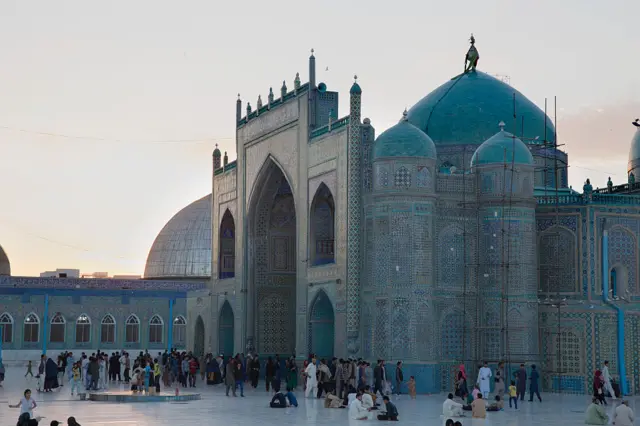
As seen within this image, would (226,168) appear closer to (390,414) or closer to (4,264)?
(4,264)

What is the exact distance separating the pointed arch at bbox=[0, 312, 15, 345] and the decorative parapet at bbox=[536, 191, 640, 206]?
3097 centimetres

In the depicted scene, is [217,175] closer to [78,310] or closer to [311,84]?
[311,84]

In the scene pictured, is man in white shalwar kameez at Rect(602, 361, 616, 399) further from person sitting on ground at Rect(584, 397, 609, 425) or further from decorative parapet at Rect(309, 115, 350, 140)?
decorative parapet at Rect(309, 115, 350, 140)

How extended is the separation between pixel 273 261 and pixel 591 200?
12.9 metres

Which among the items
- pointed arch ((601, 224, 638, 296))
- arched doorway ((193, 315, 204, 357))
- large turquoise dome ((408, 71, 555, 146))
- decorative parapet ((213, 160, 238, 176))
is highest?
large turquoise dome ((408, 71, 555, 146))

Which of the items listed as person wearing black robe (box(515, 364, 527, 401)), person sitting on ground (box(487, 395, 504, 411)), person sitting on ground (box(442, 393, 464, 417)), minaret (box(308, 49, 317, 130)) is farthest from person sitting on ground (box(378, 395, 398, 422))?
minaret (box(308, 49, 317, 130))

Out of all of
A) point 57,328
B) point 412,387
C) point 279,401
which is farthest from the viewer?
point 57,328

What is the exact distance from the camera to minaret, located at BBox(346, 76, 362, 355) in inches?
1254

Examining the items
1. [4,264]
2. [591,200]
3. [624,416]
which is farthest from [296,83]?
[4,264]

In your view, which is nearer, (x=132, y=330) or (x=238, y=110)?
(x=238, y=110)

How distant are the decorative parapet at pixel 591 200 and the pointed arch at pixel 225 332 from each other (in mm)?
15223

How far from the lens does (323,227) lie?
3616 cm

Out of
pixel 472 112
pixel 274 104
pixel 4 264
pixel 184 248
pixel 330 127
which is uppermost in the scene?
pixel 274 104

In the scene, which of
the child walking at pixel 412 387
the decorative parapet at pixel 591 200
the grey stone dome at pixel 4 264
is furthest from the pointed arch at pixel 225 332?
the grey stone dome at pixel 4 264
